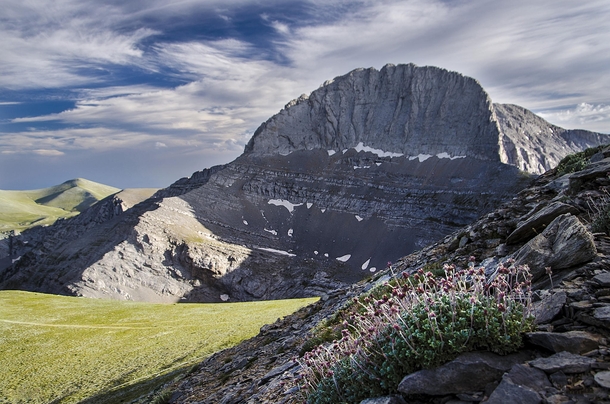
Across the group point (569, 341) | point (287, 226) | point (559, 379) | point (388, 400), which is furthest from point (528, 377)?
point (287, 226)

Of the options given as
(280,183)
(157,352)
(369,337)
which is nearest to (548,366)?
(369,337)

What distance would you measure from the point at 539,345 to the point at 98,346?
108 ft

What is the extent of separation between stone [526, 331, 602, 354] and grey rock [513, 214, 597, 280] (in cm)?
215

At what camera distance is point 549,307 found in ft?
18.3

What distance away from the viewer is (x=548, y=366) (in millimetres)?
4602

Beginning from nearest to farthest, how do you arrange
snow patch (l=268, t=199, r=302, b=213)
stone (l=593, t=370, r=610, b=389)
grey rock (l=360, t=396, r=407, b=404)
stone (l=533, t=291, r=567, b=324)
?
stone (l=593, t=370, r=610, b=389), grey rock (l=360, t=396, r=407, b=404), stone (l=533, t=291, r=567, b=324), snow patch (l=268, t=199, r=302, b=213)

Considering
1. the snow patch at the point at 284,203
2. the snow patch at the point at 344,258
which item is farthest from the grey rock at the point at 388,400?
the snow patch at the point at 284,203

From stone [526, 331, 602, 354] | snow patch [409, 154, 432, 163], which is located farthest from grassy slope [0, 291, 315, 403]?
snow patch [409, 154, 432, 163]

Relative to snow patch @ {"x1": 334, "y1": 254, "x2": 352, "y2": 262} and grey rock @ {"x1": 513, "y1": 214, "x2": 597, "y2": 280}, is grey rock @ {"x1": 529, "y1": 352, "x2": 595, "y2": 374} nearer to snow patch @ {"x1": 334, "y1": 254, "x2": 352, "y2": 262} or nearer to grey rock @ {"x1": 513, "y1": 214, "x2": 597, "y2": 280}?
grey rock @ {"x1": 513, "y1": 214, "x2": 597, "y2": 280}

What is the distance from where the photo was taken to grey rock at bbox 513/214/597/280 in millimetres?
6609

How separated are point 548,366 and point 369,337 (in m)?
2.50

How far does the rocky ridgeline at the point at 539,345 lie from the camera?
447cm

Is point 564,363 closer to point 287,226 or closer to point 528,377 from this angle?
point 528,377

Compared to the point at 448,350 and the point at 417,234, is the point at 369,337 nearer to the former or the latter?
the point at 448,350
